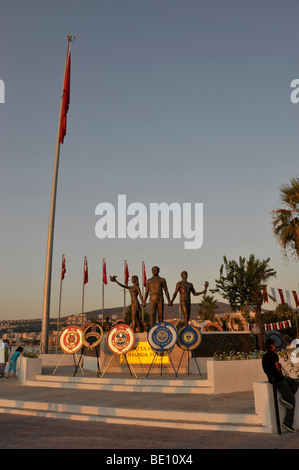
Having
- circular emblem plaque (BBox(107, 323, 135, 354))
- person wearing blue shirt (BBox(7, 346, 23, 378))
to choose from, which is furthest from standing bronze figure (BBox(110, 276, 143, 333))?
person wearing blue shirt (BBox(7, 346, 23, 378))

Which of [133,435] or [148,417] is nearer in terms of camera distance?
[133,435]

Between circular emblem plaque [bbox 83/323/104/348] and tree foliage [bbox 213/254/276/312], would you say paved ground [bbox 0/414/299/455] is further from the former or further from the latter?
tree foliage [bbox 213/254/276/312]

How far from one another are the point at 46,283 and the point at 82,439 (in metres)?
13.7

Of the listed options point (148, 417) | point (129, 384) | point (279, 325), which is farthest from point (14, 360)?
point (279, 325)

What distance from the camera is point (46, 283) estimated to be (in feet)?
67.9

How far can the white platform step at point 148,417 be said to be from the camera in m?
8.70

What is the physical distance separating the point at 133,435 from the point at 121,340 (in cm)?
759

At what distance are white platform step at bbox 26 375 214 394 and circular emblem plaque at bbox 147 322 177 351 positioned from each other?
144 centimetres

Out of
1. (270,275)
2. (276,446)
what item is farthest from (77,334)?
(270,275)

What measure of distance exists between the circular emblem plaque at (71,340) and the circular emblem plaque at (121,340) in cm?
148

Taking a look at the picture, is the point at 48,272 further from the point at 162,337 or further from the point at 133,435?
the point at 133,435

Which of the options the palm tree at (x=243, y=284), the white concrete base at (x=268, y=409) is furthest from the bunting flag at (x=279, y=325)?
the white concrete base at (x=268, y=409)

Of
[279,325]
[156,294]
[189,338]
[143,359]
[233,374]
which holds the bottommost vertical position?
[233,374]

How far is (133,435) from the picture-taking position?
8.05 m
